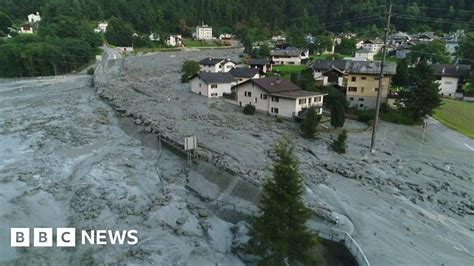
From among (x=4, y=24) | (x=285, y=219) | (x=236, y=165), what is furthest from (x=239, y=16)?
(x=285, y=219)

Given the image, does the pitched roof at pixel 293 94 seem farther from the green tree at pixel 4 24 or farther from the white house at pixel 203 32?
the white house at pixel 203 32

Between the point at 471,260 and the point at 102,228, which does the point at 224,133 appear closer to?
the point at 102,228

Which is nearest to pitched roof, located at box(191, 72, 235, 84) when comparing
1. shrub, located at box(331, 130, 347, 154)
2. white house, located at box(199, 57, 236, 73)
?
white house, located at box(199, 57, 236, 73)

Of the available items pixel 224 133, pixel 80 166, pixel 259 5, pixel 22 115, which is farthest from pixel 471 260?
pixel 259 5

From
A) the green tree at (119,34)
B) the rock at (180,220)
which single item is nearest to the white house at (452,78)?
the rock at (180,220)

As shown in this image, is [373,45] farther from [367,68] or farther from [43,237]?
[43,237]

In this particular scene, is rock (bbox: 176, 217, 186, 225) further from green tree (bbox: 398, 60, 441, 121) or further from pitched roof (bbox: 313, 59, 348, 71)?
pitched roof (bbox: 313, 59, 348, 71)
